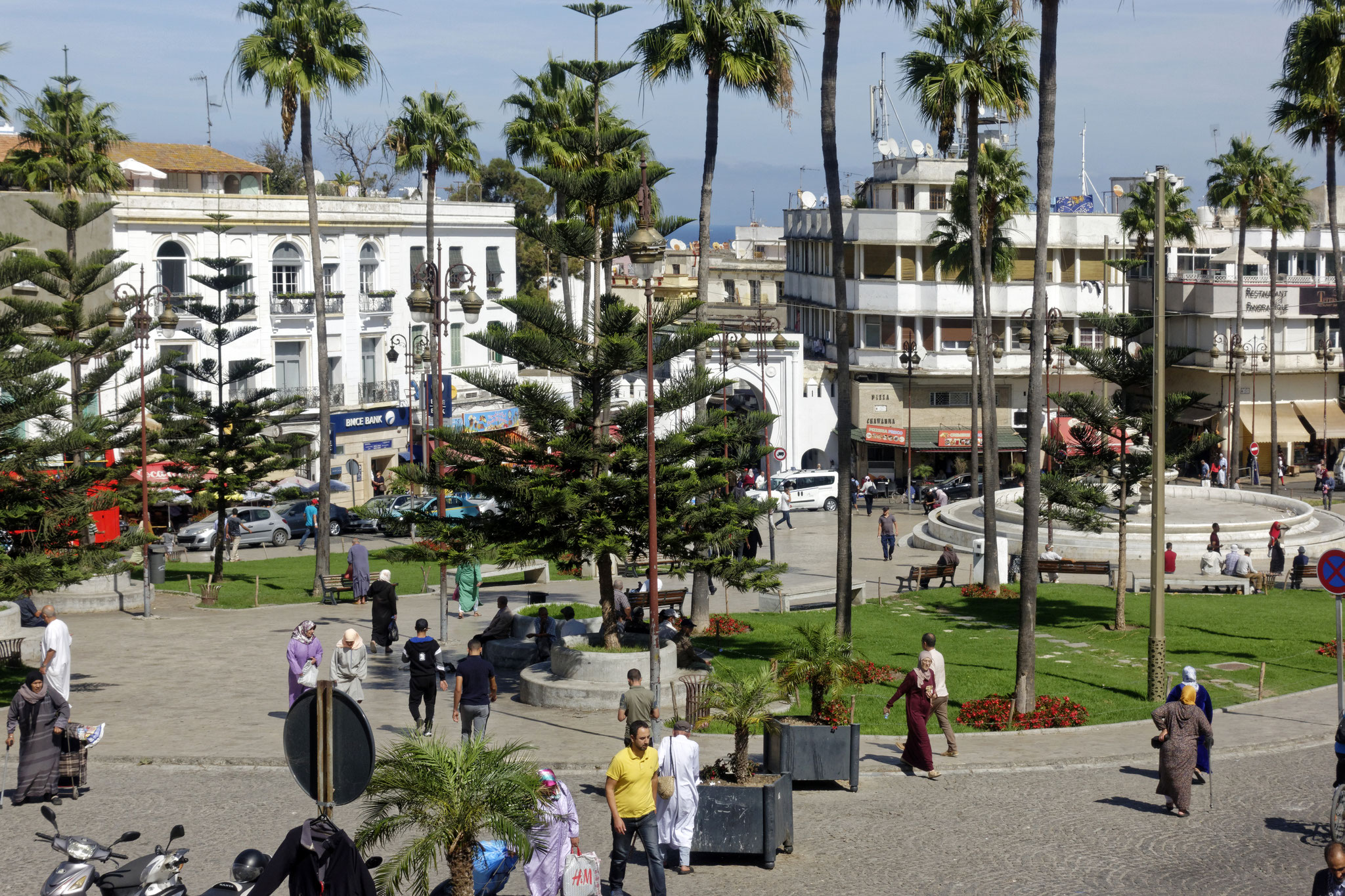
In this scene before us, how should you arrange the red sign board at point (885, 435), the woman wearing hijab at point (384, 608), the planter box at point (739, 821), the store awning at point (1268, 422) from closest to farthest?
the planter box at point (739, 821) → the woman wearing hijab at point (384, 608) → the red sign board at point (885, 435) → the store awning at point (1268, 422)

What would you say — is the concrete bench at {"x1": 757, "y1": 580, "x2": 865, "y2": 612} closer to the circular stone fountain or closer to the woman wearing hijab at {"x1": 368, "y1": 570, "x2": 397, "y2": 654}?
the circular stone fountain

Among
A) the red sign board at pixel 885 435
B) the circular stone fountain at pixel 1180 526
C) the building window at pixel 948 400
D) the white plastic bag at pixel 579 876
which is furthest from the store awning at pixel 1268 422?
the white plastic bag at pixel 579 876

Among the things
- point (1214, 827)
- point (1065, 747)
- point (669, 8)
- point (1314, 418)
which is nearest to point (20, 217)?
point (669, 8)

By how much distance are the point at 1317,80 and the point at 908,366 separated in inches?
882

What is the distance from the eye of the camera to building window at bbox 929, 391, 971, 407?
5897cm

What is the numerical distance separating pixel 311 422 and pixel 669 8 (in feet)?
92.8

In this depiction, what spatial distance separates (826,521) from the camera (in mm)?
46406

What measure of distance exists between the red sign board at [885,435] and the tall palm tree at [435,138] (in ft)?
75.2

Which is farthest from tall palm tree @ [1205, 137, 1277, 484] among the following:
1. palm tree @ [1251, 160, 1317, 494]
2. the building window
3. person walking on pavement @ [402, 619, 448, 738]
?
person walking on pavement @ [402, 619, 448, 738]

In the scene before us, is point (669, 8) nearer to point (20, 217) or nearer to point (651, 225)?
point (651, 225)

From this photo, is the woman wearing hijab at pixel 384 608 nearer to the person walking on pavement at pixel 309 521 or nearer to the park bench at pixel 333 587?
the park bench at pixel 333 587

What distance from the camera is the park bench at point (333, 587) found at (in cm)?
2759

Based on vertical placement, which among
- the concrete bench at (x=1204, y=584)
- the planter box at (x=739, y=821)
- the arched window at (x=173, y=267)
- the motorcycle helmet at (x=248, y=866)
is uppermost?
the arched window at (x=173, y=267)

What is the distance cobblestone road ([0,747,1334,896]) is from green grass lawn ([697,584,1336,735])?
2.87 m
